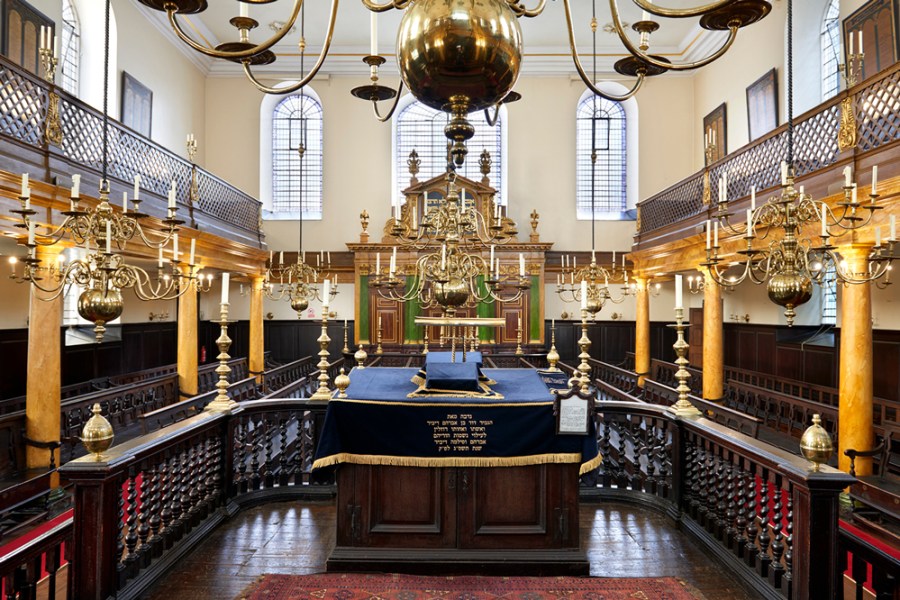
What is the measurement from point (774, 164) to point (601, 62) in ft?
30.4

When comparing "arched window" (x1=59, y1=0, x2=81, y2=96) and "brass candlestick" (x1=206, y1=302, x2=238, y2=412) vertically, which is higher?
"arched window" (x1=59, y1=0, x2=81, y2=96)

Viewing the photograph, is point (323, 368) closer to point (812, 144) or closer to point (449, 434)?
point (449, 434)

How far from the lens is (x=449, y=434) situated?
144 inches

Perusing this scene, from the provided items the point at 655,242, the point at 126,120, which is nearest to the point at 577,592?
the point at 655,242

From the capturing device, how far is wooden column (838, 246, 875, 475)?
22.5ft

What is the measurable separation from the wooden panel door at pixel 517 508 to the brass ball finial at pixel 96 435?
2134 millimetres

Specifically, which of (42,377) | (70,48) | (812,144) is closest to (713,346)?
(812,144)

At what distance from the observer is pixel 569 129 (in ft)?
55.0

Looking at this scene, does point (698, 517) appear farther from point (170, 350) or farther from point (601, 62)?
point (601, 62)

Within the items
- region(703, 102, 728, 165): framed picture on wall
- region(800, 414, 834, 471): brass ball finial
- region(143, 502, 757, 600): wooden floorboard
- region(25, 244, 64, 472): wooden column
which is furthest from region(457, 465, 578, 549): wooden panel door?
region(703, 102, 728, 165): framed picture on wall

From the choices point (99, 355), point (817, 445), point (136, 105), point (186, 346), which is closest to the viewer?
point (817, 445)

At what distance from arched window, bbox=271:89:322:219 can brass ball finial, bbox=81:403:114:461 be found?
47.8 feet

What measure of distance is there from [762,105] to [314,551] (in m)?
13.4

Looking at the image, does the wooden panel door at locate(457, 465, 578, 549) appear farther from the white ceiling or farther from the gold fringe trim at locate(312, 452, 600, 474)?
the white ceiling
